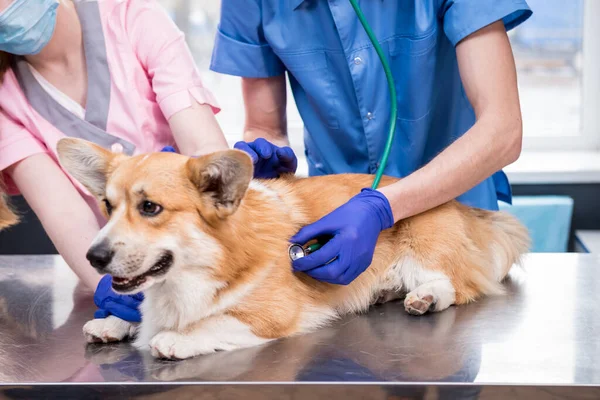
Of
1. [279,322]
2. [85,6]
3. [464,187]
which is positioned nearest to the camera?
[279,322]

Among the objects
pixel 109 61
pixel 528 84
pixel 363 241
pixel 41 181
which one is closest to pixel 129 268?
pixel 363 241

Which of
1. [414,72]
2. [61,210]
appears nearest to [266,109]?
[414,72]

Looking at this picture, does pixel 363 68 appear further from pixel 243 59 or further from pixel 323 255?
pixel 323 255

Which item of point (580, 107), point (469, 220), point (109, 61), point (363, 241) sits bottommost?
point (580, 107)

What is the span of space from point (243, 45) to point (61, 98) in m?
0.42

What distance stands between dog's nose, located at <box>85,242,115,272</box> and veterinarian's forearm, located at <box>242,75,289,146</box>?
77 centimetres

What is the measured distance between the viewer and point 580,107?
340cm

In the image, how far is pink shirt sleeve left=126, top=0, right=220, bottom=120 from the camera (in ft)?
5.16

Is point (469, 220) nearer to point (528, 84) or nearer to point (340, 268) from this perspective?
point (340, 268)

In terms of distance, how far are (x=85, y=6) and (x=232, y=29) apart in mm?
330

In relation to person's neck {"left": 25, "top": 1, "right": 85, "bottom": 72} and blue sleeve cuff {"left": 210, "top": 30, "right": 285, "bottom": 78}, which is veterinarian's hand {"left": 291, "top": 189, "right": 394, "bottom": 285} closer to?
blue sleeve cuff {"left": 210, "top": 30, "right": 285, "bottom": 78}

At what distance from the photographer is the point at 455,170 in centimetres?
134

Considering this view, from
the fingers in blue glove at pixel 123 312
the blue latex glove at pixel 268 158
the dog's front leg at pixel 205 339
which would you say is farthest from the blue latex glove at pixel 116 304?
the blue latex glove at pixel 268 158

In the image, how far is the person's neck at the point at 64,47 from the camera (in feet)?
5.24
